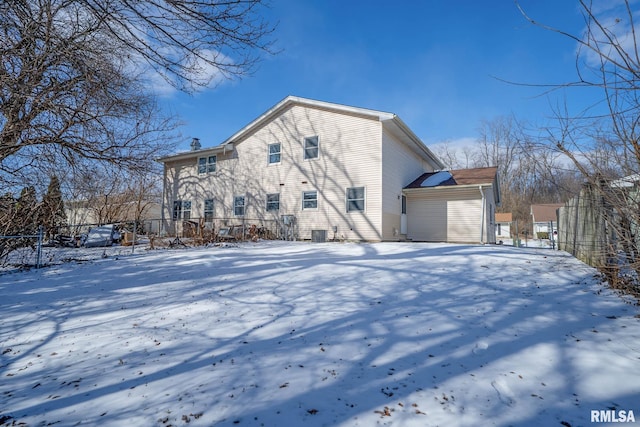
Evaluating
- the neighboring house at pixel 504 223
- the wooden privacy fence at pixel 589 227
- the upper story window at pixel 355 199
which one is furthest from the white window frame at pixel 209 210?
the neighboring house at pixel 504 223

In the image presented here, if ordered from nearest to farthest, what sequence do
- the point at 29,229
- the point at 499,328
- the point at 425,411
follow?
the point at 425,411, the point at 499,328, the point at 29,229

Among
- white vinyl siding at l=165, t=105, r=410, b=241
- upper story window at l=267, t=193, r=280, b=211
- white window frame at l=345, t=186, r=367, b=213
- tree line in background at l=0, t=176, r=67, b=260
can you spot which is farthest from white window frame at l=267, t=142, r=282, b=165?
tree line in background at l=0, t=176, r=67, b=260

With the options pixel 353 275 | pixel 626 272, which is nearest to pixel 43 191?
pixel 353 275

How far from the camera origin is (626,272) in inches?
185

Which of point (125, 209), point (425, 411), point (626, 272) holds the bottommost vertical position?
point (425, 411)

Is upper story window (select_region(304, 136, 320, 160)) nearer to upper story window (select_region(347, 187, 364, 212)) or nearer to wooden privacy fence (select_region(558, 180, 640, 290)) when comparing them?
upper story window (select_region(347, 187, 364, 212))

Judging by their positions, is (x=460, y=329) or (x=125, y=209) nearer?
(x=460, y=329)

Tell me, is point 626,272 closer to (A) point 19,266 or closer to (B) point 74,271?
(B) point 74,271

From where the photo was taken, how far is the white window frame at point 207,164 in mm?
18594

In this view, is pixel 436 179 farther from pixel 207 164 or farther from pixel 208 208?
pixel 207 164

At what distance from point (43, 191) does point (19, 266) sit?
2002mm

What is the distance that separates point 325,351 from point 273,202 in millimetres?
13183

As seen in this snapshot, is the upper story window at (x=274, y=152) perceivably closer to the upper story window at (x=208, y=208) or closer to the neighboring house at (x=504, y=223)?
the upper story window at (x=208, y=208)

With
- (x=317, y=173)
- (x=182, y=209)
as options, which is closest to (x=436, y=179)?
(x=317, y=173)
